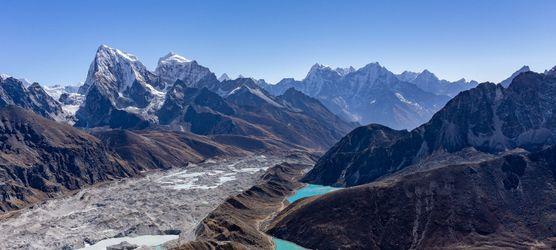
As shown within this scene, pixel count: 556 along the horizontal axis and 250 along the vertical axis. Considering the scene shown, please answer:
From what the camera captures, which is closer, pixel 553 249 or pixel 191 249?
pixel 191 249

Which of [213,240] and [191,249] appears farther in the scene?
[213,240]

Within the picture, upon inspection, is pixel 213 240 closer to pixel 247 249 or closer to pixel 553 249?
pixel 247 249

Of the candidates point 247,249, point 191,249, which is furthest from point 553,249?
point 191,249

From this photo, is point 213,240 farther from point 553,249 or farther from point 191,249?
point 553,249

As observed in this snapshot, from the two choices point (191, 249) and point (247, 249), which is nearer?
point (191, 249)

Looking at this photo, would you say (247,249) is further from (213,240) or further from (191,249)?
(191,249)

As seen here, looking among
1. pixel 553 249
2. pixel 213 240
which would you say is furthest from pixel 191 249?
pixel 553 249
